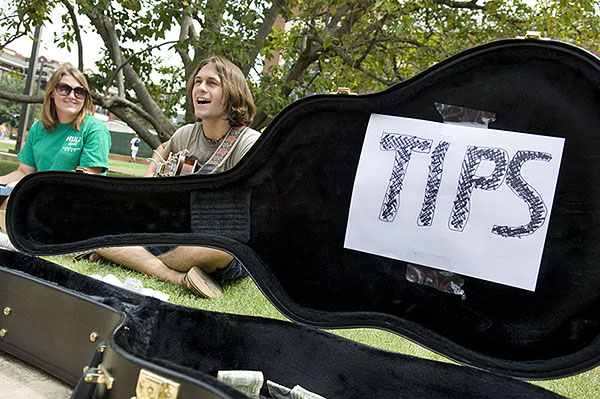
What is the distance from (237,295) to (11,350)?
1.20m

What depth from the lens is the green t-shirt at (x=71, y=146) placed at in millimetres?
2516

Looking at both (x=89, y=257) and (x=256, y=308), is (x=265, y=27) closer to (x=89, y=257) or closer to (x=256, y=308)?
(x=89, y=257)

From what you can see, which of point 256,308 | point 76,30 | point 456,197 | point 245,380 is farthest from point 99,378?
point 76,30

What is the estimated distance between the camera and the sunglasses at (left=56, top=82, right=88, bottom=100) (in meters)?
2.46

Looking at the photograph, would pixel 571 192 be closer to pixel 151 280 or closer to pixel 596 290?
pixel 596 290

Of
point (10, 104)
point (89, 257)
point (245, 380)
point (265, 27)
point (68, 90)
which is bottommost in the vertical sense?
point (89, 257)

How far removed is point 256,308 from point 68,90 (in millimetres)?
1466

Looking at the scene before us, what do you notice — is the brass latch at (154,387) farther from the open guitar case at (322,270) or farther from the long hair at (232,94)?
the long hair at (232,94)

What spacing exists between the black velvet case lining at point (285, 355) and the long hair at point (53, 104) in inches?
62.2

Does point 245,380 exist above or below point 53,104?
below

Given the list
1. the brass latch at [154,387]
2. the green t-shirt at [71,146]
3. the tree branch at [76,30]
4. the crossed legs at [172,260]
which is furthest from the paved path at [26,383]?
the tree branch at [76,30]

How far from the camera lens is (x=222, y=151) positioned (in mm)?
2070

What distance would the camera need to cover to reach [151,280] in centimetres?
232

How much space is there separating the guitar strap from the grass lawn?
0.56 m
